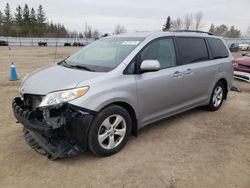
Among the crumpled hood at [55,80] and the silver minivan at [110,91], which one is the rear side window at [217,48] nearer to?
the silver minivan at [110,91]

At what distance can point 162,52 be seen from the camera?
3912 mm

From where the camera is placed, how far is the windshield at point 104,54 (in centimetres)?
346

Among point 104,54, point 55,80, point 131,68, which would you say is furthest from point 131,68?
point 55,80

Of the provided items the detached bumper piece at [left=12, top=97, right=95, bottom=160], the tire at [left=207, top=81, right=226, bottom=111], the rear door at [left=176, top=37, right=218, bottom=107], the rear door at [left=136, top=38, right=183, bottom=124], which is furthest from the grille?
the tire at [left=207, top=81, right=226, bottom=111]

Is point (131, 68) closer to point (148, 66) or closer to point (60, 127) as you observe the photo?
point (148, 66)

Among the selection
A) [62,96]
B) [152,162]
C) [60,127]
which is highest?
[62,96]

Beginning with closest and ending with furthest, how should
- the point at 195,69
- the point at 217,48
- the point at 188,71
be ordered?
the point at 188,71, the point at 195,69, the point at 217,48

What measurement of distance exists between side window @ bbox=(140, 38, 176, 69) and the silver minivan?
2 cm

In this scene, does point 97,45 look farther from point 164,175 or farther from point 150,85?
point 164,175

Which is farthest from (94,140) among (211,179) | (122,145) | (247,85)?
(247,85)

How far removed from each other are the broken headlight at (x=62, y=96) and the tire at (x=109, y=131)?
0.37 meters

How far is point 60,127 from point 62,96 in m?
0.38

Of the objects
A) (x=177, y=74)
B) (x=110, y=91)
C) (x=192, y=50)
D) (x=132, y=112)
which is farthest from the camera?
(x=192, y=50)

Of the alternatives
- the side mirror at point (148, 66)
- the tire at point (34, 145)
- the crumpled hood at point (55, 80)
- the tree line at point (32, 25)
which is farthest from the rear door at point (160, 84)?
the tree line at point (32, 25)
